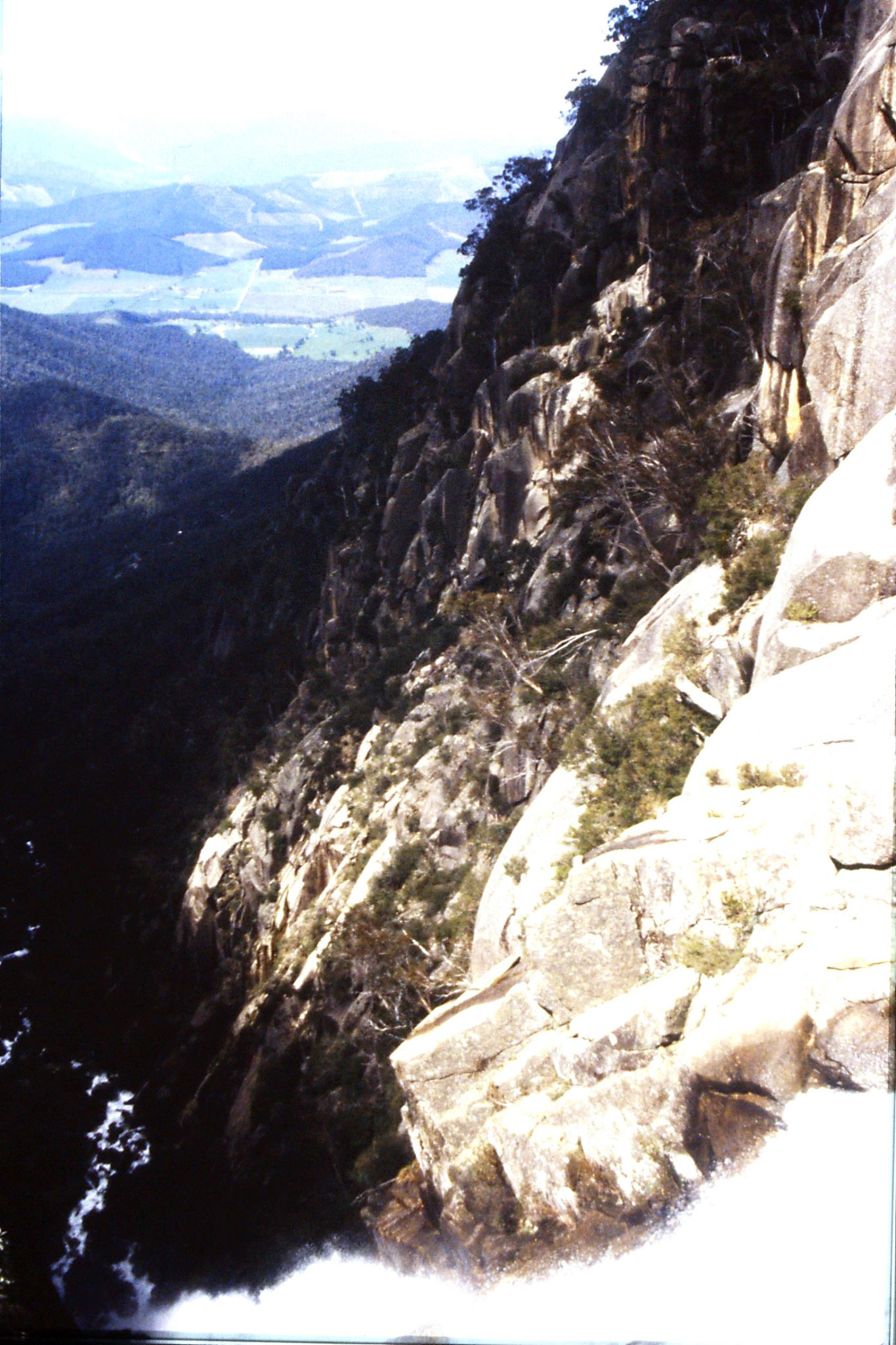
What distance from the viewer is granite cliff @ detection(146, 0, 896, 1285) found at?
7223 millimetres

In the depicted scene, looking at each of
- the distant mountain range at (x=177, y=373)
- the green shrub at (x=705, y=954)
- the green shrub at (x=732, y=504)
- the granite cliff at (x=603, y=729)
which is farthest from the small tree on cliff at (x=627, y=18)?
the distant mountain range at (x=177, y=373)

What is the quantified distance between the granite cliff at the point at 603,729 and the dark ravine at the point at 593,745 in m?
0.06

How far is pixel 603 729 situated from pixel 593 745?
32 cm

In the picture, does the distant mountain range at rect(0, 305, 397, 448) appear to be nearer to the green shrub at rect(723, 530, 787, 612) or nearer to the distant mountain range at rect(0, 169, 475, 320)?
the distant mountain range at rect(0, 169, 475, 320)

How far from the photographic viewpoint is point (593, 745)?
1229cm

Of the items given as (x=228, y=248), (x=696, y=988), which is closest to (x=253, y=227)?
(x=228, y=248)

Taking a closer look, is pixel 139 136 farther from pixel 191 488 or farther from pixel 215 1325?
pixel 215 1325

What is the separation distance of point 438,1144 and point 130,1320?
6.54 meters

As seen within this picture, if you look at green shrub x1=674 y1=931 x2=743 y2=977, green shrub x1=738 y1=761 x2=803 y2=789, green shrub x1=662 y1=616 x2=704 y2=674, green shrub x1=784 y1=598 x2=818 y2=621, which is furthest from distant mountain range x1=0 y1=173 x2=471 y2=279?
green shrub x1=674 y1=931 x2=743 y2=977

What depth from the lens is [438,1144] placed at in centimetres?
900

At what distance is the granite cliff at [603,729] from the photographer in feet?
23.7

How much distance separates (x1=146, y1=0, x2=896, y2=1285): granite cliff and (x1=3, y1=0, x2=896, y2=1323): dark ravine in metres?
0.06

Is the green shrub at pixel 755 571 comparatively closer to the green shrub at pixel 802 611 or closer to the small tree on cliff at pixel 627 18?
the green shrub at pixel 802 611

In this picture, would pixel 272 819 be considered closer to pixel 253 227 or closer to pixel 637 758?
pixel 637 758
